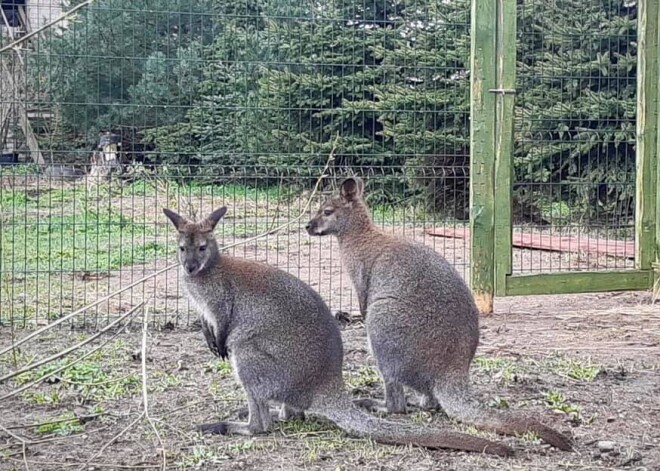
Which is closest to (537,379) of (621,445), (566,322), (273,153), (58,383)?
(621,445)

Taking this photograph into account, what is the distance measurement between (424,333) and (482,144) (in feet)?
11.1

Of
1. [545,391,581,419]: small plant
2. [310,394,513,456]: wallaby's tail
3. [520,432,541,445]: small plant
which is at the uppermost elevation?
[310,394,513,456]: wallaby's tail

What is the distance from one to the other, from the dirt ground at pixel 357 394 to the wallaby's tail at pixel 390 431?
0.17 feet

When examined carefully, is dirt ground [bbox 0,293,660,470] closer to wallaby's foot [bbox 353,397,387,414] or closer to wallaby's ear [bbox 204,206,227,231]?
wallaby's foot [bbox 353,397,387,414]

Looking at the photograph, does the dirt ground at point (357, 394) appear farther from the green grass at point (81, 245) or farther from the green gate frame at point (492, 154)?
the green grass at point (81, 245)

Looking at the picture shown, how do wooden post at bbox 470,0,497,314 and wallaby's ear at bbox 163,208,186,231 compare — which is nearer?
wallaby's ear at bbox 163,208,186,231

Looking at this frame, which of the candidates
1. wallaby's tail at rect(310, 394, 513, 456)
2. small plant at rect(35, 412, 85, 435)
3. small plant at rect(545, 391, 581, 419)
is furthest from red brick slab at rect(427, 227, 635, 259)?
small plant at rect(35, 412, 85, 435)

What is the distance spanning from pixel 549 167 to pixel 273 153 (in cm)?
297

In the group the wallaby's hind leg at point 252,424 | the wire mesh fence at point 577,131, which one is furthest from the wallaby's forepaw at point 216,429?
the wire mesh fence at point 577,131

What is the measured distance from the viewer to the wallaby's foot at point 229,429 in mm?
4738

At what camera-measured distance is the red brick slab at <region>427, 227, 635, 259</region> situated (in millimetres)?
9926

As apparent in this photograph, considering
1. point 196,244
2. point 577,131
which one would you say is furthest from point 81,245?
point 196,244

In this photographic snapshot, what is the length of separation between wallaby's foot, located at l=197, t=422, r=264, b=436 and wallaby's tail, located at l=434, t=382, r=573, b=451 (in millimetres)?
952

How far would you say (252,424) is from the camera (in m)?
A: 4.73
